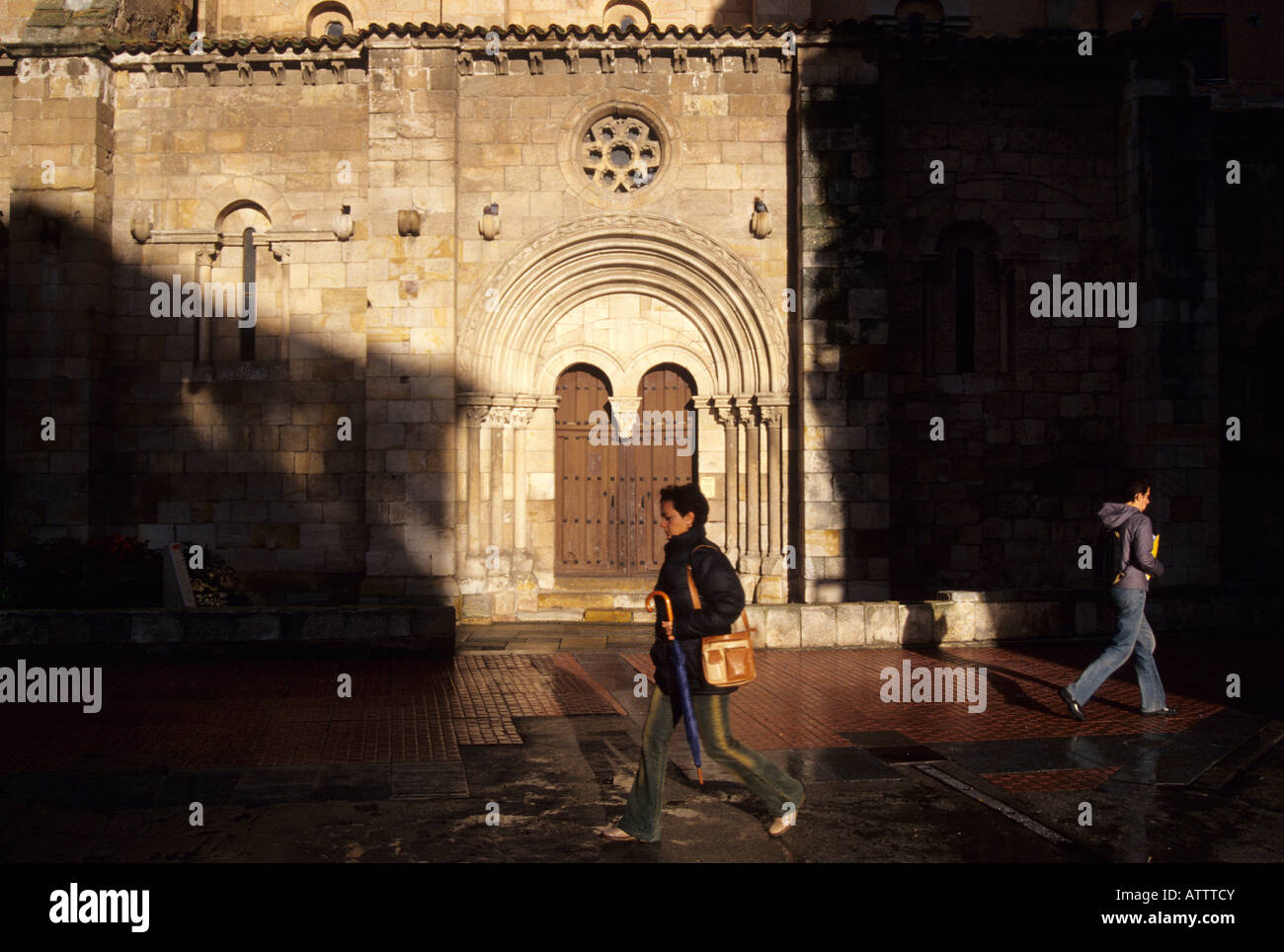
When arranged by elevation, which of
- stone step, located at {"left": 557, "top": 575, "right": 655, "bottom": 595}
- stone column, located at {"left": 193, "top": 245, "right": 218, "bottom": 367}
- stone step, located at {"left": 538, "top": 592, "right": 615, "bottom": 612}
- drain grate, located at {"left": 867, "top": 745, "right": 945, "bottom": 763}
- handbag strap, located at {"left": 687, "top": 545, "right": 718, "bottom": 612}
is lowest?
drain grate, located at {"left": 867, "top": 745, "right": 945, "bottom": 763}

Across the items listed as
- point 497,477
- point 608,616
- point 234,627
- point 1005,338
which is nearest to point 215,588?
point 234,627

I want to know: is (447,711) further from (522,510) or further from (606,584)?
(522,510)

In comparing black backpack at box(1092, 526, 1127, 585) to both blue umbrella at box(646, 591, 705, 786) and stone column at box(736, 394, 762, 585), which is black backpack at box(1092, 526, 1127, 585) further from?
stone column at box(736, 394, 762, 585)

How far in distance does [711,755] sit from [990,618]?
22.7 feet

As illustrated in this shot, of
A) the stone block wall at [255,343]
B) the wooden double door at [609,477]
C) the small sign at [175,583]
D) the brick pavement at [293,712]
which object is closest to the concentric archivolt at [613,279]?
the wooden double door at [609,477]

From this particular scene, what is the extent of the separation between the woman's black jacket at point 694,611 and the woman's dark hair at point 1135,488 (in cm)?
419

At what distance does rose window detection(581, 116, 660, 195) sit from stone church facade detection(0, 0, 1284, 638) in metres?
0.05

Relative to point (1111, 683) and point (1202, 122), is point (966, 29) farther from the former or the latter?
point (1111, 683)

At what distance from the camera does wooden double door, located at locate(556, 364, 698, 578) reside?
A: 49.0 ft

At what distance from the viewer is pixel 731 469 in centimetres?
1461

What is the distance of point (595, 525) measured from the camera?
14.9 meters

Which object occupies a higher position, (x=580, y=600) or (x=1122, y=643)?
(x=1122, y=643)

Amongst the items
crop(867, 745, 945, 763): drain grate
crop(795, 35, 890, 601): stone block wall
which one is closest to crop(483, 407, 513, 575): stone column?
crop(795, 35, 890, 601): stone block wall

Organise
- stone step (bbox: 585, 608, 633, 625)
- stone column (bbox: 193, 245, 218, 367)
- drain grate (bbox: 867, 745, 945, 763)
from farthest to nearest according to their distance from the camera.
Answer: stone column (bbox: 193, 245, 218, 367) < stone step (bbox: 585, 608, 633, 625) < drain grate (bbox: 867, 745, 945, 763)
